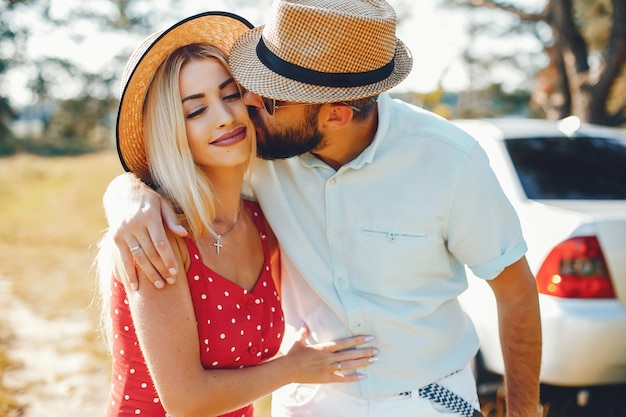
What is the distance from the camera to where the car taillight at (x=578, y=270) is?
118 inches

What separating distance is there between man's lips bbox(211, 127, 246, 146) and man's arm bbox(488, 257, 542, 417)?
3.19 feet

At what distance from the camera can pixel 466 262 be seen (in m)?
1.99

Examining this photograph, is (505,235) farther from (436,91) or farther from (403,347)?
(436,91)

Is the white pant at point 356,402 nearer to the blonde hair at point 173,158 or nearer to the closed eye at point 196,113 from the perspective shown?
the blonde hair at point 173,158

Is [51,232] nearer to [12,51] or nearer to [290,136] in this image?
[290,136]

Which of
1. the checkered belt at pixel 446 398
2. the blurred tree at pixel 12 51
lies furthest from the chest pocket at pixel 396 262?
the blurred tree at pixel 12 51

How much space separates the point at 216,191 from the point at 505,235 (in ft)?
3.23

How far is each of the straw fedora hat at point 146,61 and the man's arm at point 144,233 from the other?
188mm

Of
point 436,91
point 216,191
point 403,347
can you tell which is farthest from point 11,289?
point 436,91

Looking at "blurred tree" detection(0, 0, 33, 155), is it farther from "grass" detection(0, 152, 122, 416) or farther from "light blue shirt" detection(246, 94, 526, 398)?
"light blue shirt" detection(246, 94, 526, 398)

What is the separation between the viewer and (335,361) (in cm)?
198

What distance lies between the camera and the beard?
2088 mm

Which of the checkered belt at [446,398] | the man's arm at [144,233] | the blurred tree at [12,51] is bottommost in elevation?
the checkered belt at [446,398]

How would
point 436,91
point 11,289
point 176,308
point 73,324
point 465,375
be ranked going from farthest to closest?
point 436,91
point 11,289
point 73,324
point 465,375
point 176,308
